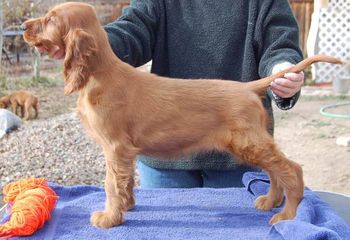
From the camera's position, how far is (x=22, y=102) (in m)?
9.01

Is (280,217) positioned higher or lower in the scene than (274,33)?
lower

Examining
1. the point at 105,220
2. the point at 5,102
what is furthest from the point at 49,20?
the point at 5,102

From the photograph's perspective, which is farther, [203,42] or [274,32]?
[203,42]

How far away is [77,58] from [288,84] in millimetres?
879

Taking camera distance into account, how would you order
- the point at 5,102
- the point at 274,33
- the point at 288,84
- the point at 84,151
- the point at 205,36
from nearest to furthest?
the point at 288,84
the point at 274,33
the point at 205,36
the point at 84,151
the point at 5,102

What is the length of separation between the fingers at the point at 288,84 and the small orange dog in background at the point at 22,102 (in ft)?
23.0

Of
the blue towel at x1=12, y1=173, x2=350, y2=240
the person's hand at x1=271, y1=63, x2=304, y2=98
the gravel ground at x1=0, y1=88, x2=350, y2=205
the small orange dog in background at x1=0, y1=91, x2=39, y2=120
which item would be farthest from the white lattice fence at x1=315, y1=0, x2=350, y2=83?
the person's hand at x1=271, y1=63, x2=304, y2=98

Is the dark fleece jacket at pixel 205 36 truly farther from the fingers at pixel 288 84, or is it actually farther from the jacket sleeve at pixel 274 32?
the fingers at pixel 288 84

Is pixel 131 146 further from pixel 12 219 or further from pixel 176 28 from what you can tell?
pixel 176 28

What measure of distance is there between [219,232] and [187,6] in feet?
4.32

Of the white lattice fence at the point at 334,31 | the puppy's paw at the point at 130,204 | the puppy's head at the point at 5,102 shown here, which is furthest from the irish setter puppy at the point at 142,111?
the white lattice fence at the point at 334,31

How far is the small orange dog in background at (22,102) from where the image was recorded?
895cm

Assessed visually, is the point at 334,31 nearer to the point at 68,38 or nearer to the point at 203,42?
the point at 203,42

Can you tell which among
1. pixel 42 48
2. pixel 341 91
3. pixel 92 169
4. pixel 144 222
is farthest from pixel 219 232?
pixel 341 91
